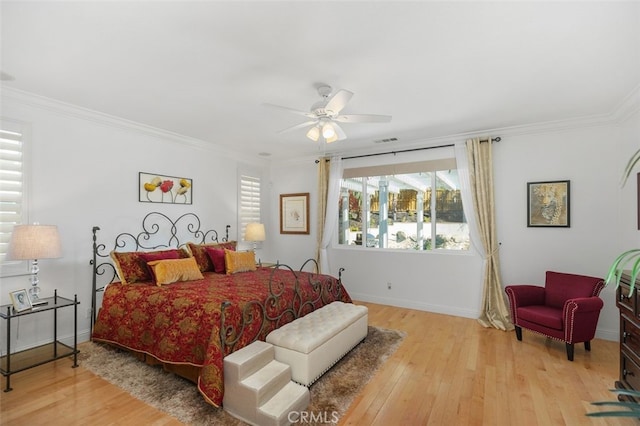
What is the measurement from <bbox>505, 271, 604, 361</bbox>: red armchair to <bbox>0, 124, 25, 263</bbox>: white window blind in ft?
18.3

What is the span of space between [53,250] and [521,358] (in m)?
4.85

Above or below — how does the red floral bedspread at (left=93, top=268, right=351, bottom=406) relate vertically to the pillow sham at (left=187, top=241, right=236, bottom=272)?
below

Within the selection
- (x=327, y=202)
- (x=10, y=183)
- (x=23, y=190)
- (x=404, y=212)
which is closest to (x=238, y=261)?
(x=327, y=202)

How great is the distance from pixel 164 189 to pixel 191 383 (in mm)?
2812

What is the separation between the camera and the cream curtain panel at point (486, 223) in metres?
4.32

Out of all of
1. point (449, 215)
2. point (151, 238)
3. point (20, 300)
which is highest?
point (449, 215)

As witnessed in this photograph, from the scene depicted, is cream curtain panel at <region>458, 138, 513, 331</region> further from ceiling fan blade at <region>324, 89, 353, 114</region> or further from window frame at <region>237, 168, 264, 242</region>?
window frame at <region>237, 168, 264, 242</region>

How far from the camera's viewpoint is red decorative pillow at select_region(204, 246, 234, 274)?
170 inches

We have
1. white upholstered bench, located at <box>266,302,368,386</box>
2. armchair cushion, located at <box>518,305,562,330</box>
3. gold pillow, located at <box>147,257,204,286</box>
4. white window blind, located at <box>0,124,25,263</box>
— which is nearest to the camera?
white upholstered bench, located at <box>266,302,368,386</box>

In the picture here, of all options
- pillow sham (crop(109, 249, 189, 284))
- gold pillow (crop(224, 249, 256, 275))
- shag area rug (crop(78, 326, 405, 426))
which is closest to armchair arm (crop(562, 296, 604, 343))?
shag area rug (crop(78, 326, 405, 426))

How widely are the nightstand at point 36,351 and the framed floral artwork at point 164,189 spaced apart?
163cm

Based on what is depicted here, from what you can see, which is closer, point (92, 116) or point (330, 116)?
point (330, 116)

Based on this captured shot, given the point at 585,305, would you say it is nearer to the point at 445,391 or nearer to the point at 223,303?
the point at 445,391

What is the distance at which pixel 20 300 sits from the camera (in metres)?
2.83
